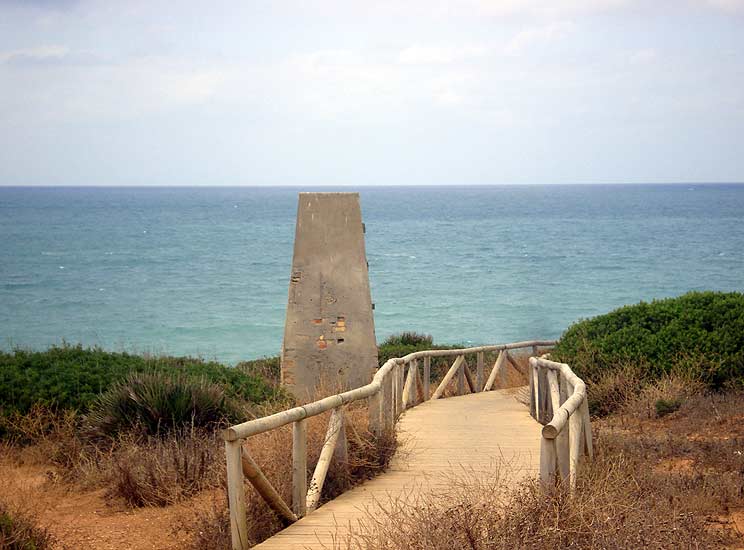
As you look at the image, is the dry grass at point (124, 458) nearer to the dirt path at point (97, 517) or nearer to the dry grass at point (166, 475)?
the dry grass at point (166, 475)

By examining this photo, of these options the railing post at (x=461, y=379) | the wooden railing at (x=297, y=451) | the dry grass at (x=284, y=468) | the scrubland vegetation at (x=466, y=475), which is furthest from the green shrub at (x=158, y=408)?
the railing post at (x=461, y=379)

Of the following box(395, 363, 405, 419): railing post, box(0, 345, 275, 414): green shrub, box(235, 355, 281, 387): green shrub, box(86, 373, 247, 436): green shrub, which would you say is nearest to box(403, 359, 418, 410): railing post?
box(395, 363, 405, 419): railing post

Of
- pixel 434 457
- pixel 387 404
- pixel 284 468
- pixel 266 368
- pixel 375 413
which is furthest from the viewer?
pixel 266 368

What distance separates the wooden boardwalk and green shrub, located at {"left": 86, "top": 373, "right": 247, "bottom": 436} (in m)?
2.24

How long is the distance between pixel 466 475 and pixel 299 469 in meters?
1.75

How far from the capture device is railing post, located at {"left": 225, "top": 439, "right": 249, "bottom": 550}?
6121 mm

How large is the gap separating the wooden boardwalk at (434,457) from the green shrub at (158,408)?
7.36 feet

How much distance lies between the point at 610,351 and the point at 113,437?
816 centimetres

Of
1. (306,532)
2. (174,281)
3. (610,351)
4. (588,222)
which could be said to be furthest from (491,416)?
(588,222)

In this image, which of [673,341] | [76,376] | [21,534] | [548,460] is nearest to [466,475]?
[548,460]

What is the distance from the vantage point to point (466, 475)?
808 centimetres

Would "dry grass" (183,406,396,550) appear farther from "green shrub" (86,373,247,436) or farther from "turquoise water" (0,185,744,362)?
"turquoise water" (0,185,744,362)

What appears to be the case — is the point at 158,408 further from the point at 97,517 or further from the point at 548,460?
the point at 548,460

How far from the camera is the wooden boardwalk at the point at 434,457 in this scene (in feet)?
21.5
